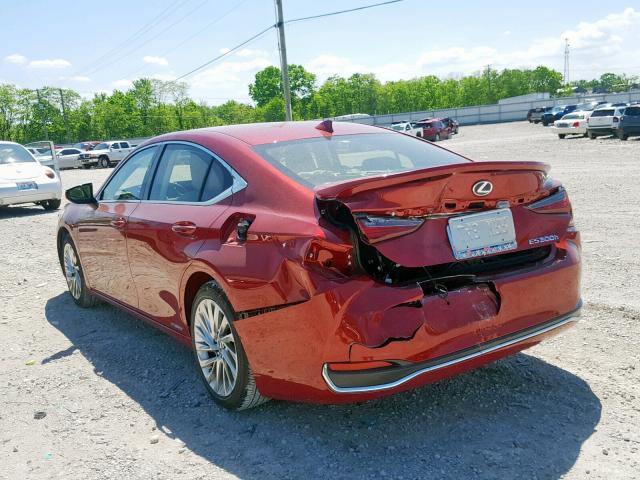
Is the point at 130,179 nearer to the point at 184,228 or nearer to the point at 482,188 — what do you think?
the point at 184,228

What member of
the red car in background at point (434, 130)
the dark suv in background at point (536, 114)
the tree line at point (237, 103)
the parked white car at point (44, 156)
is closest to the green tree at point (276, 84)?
the tree line at point (237, 103)

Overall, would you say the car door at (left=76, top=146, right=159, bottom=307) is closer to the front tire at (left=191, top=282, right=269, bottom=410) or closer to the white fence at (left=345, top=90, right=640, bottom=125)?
the front tire at (left=191, top=282, right=269, bottom=410)

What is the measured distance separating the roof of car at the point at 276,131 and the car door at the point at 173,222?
6.8 inches

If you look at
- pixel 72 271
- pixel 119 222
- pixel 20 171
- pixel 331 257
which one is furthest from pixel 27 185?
pixel 331 257

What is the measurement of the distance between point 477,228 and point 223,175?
1516 millimetres

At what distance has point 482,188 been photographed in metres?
2.86

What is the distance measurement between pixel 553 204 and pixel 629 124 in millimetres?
24898

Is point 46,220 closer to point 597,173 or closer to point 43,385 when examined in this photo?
point 43,385

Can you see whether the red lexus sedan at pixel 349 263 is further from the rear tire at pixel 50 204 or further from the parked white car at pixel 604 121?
the parked white car at pixel 604 121

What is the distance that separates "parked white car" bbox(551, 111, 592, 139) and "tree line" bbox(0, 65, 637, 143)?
51997mm

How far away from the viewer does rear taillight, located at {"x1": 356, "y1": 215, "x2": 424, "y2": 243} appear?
263cm

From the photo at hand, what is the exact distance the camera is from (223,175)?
3.49 m

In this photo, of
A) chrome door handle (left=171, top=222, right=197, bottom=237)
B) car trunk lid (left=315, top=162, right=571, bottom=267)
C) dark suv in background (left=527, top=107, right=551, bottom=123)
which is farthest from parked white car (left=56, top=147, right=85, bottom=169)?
car trunk lid (left=315, top=162, right=571, bottom=267)

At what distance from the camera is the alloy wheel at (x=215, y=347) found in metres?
3.30
